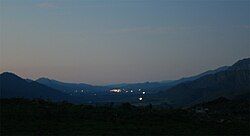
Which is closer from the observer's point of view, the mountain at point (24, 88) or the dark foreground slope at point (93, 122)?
the dark foreground slope at point (93, 122)

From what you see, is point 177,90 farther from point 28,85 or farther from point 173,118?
point 173,118

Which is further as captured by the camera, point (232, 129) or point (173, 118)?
point (173, 118)

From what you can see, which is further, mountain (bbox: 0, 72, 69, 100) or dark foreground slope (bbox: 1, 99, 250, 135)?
mountain (bbox: 0, 72, 69, 100)

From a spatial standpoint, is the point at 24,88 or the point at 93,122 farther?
the point at 24,88

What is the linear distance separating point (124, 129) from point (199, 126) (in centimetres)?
601

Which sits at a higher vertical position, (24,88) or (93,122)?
(24,88)

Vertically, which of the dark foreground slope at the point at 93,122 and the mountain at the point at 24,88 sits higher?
the mountain at the point at 24,88

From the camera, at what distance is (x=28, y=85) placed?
190 meters

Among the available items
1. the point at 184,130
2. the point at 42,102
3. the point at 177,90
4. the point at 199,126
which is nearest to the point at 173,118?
the point at 199,126

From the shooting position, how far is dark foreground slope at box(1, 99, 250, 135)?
77.6 feet

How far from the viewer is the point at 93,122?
2652 cm

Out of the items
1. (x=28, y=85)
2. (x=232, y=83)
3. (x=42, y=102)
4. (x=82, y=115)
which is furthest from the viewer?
(x=28, y=85)

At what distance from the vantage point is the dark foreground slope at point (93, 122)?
77.6ft

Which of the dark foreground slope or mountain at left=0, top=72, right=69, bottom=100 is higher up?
mountain at left=0, top=72, right=69, bottom=100
